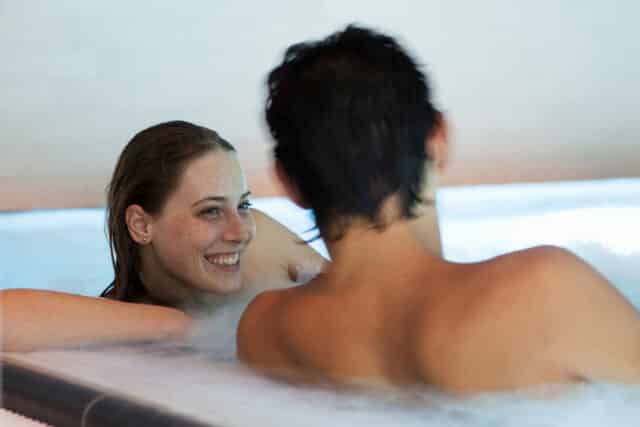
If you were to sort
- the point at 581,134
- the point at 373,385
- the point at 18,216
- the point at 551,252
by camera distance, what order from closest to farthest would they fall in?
the point at 551,252 < the point at 373,385 < the point at 18,216 < the point at 581,134

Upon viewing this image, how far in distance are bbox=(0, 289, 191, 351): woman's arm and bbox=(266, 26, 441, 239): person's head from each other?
0.47 meters

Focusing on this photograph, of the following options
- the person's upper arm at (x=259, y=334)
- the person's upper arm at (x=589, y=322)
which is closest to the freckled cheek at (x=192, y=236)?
the person's upper arm at (x=259, y=334)

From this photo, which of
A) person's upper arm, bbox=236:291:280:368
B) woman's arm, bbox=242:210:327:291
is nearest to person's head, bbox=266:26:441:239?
person's upper arm, bbox=236:291:280:368

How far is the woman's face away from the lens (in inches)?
60.0

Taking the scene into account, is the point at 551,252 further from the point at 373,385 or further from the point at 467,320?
the point at 373,385

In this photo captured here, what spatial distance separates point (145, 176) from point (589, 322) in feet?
2.87

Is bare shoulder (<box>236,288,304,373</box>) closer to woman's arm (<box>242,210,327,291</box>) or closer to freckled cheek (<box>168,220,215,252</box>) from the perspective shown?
freckled cheek (<box>168,220,215,252</box>)

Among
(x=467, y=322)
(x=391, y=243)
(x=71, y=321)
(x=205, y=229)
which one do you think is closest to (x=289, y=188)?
(x=391, y=243)

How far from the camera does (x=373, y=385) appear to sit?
98 cm

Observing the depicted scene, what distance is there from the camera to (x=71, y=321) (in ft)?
4.09

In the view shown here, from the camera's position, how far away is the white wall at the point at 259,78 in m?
3.85

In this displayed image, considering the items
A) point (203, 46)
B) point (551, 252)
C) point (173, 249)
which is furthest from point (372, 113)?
point (203, 46)

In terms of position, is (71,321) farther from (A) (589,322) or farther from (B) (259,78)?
(B) (259,78)

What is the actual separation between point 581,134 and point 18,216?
2.46 metres
